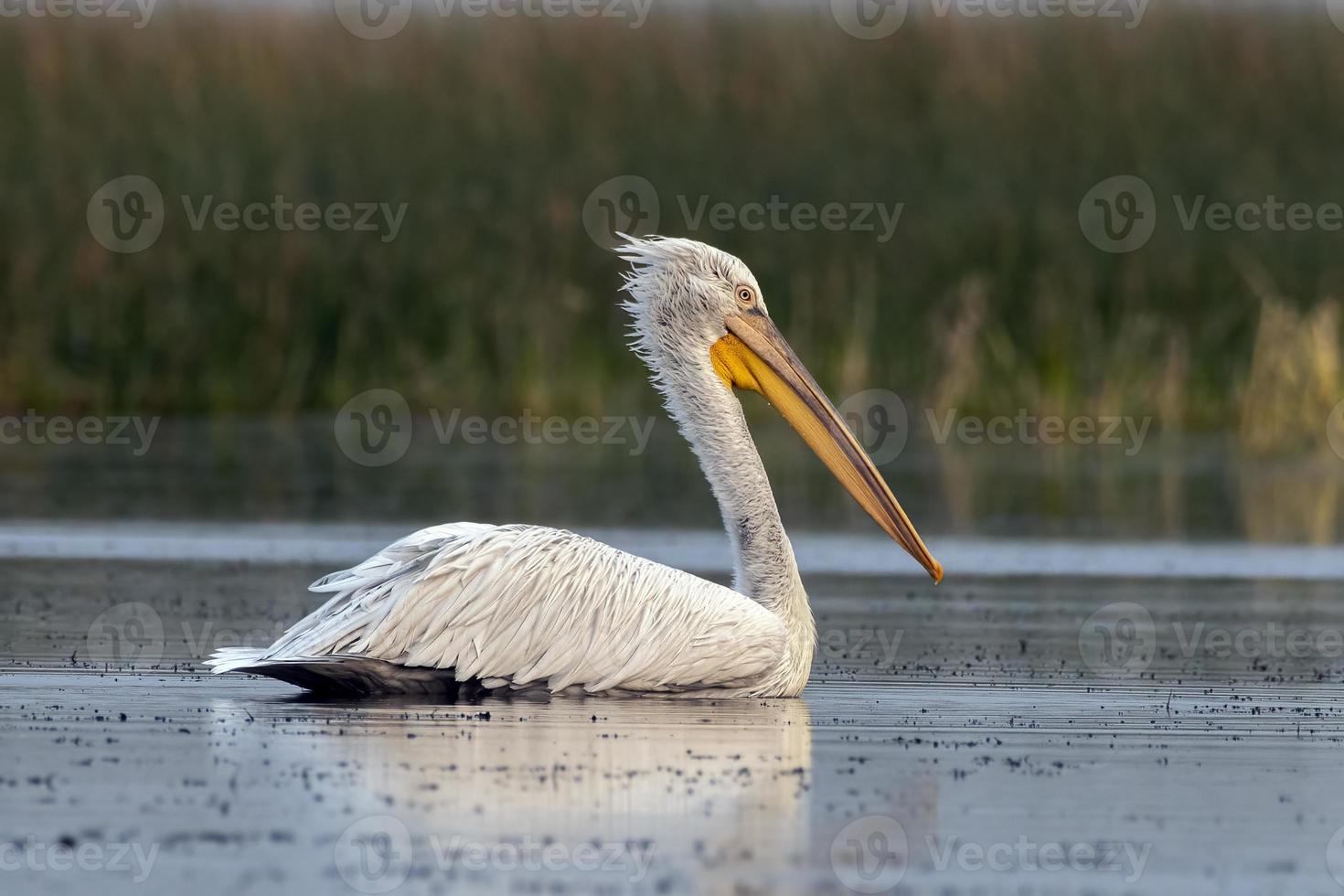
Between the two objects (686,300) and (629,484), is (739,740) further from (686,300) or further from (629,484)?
(629,484)

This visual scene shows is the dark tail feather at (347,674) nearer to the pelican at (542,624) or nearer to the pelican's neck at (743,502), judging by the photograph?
the pelican at (542,624)

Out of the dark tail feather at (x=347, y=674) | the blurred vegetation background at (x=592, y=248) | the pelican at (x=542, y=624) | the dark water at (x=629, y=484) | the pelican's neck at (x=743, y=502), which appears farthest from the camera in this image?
the blurred vegetation background at (x=592, y=248)

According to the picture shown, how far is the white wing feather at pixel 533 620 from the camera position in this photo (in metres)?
7.66

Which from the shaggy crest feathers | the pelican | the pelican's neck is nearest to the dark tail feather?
the pelican

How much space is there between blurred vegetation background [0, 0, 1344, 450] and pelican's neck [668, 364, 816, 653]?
995cm

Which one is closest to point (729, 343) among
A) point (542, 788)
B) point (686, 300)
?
point (686, 300)

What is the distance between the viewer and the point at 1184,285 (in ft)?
64.9

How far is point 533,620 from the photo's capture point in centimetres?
776

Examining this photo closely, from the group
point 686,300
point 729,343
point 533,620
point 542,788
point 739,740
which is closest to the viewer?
point 542,788

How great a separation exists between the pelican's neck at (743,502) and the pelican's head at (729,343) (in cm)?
8

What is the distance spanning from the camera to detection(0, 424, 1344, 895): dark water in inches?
210

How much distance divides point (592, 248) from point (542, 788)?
45.9 ft

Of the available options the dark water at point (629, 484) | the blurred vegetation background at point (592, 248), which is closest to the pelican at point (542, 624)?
the dark water at point (629, 484)

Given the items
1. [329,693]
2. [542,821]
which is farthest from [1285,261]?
[542,821]
